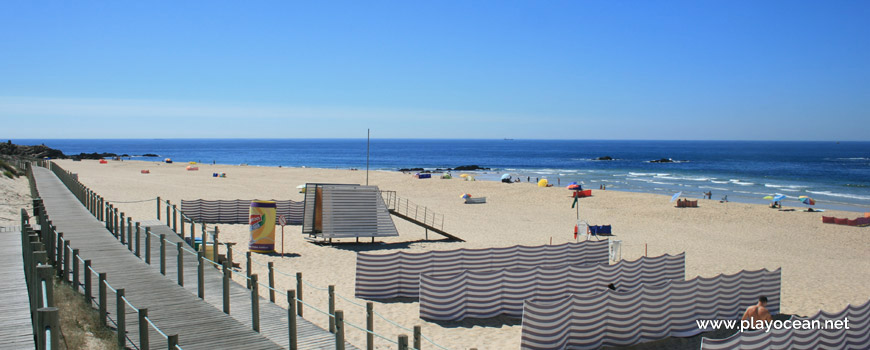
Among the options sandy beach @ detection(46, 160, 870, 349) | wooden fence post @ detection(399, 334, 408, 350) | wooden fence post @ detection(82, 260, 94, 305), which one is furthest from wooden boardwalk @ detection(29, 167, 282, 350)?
sandy beach @ detection(46, 160, 870, 349)

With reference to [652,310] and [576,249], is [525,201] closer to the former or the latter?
[576,249]

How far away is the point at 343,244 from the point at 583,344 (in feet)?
A: 42.4

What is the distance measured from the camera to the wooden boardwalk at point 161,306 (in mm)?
7879

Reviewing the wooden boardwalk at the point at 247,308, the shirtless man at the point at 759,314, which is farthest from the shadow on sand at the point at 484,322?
the shirtless man at the point at 759,314

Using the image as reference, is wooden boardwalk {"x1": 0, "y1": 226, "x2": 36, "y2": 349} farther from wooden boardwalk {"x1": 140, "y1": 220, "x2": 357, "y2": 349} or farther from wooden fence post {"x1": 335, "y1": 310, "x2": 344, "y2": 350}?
wooden fence post {"x1": 335, "y1": 310, "x2": 344, "y2": 350}

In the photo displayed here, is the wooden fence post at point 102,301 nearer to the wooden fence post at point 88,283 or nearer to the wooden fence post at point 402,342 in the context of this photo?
the wooden fence post at point 88,283

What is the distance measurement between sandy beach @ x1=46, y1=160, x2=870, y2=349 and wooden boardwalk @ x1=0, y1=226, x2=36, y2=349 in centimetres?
486

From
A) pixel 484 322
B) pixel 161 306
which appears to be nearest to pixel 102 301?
pixel 161 306

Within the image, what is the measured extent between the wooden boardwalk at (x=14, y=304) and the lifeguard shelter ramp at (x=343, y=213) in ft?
33.1

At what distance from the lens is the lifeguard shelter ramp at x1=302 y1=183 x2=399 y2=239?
70.5 feet

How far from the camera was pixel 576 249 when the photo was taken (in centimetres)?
1652

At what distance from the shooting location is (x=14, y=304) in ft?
26.9

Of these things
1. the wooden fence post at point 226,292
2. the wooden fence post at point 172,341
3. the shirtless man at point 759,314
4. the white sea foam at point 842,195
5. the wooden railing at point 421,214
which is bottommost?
the white sea foam at point 842,195

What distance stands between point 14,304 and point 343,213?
13.9 metres
